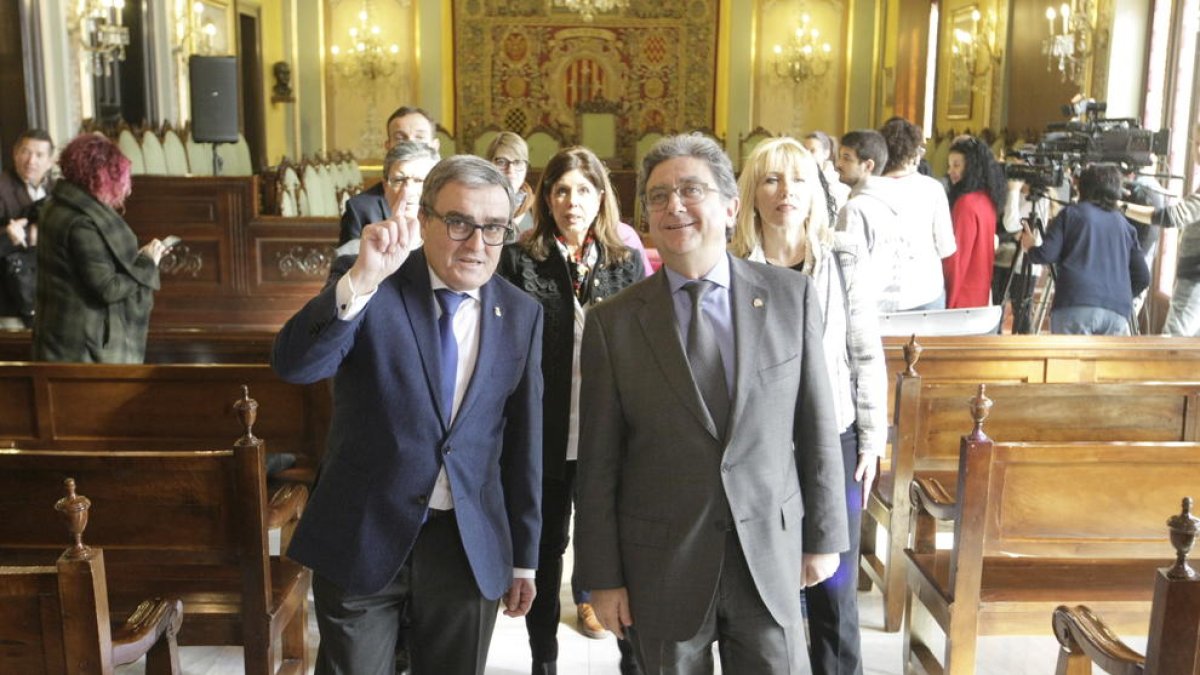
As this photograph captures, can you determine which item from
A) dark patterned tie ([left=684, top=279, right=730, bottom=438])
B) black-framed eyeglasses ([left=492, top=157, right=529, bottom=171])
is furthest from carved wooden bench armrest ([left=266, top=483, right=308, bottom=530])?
black-framed eyeglasses ([left=492, top=157, right=529, bottom=171])

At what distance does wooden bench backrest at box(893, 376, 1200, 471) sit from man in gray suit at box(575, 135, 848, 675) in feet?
3.78

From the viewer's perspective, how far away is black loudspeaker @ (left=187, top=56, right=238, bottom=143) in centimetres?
825

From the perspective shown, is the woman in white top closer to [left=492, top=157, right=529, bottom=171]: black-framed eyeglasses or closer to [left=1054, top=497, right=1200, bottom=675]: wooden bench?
[left=492, top=157, right=529, bottom=171]: black-framed eyeglasses

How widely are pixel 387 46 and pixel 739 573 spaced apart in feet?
42.1

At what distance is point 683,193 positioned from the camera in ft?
5.60

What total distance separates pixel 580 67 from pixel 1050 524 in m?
12.4

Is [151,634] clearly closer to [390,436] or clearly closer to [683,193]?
[390,436]

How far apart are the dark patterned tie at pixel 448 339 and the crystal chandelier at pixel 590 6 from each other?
1083 cm

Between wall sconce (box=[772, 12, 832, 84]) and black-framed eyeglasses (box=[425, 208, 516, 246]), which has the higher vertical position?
wall sconce (box=[772, 12, 832, 84])

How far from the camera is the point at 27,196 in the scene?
17.7 feet

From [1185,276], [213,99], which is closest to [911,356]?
[1185,276]

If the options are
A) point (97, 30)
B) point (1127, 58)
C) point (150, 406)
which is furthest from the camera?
point (97, 30)

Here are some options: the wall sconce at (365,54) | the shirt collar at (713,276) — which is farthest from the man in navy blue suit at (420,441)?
the wall sconce at (365,54)

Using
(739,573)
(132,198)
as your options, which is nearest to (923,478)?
(739,573)
